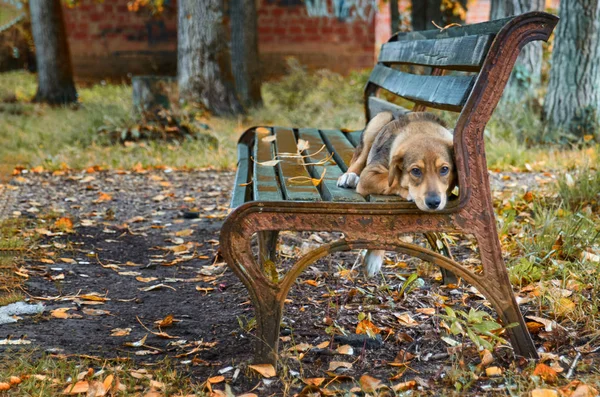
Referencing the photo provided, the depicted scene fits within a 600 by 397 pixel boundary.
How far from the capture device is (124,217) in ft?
19.4

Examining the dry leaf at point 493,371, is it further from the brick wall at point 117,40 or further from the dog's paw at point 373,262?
the brick wall at point 117,40

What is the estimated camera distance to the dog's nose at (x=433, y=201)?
287 centimetres

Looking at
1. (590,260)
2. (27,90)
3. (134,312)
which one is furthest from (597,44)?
(27,90)

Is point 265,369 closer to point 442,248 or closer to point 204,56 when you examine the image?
point 442,248

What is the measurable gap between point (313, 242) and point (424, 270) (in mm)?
943

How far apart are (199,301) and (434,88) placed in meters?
1.81

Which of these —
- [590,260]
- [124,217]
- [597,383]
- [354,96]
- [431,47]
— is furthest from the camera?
[354,96]

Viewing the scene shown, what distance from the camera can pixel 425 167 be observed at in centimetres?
303

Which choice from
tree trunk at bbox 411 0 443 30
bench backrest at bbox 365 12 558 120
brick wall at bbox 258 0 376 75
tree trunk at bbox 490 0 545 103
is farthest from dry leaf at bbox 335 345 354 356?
brick wall at bbox 258 0 376 75

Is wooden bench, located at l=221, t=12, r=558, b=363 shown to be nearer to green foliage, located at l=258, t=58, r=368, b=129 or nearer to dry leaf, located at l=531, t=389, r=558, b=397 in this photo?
dry leaf, located at l=531, t=389, r=558, b=397

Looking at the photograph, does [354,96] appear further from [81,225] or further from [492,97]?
[492,97]

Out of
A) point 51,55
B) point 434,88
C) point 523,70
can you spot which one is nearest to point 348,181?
point 434,88

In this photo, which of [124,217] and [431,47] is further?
[124,217]

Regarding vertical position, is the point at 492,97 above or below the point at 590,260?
above
